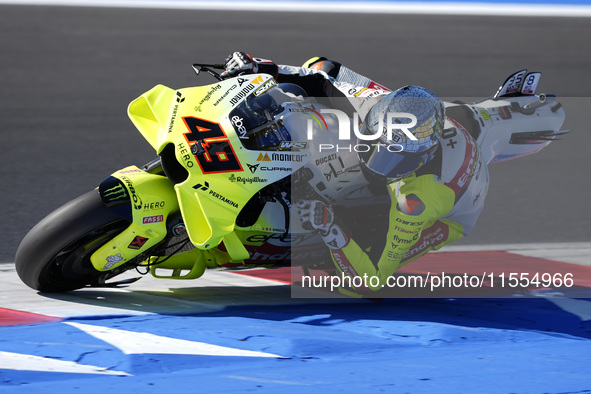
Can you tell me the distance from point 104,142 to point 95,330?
444cm

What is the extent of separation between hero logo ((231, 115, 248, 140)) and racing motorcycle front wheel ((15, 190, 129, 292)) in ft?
2.09

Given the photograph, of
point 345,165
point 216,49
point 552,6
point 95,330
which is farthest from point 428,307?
point 552,6

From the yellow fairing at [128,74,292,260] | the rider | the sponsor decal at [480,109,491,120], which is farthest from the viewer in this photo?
the sponsor decal at [480,109,491,120]

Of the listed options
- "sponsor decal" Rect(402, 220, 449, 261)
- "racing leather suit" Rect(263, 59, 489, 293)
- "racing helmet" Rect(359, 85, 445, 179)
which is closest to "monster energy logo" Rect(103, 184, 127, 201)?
"racing leather suit" Rect(263, 59, 489, 293)

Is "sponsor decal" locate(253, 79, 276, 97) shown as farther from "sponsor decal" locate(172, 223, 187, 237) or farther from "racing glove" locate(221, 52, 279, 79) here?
"sponsor decal" locate(172, 223, 187, 237)

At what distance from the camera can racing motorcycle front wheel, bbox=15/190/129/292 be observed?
145 inches

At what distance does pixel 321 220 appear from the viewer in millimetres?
3768

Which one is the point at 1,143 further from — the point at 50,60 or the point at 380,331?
the point at 380,331

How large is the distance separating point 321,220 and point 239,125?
1.83ft

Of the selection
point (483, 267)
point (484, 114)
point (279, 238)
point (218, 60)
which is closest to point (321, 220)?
point (279, 238)

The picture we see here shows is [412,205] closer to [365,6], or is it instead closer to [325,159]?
[325,159]

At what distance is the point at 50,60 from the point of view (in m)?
9.12

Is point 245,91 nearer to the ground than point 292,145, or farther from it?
farther from it

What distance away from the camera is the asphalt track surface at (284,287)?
3057 millimetres
